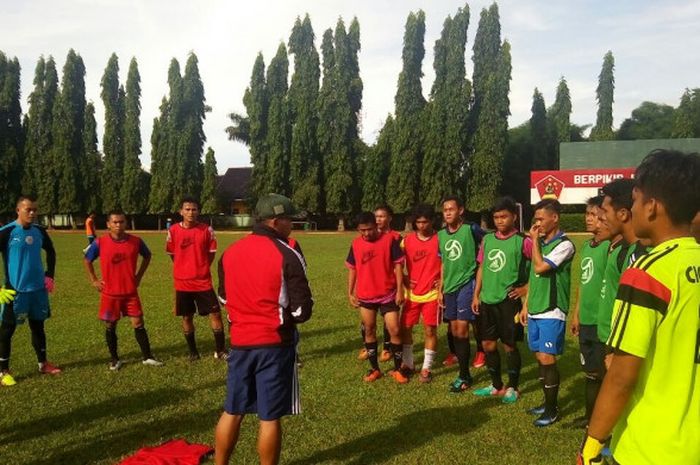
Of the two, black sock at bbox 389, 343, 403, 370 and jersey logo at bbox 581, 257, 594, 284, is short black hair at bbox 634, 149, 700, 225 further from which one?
black sock at bbox 389, 343, 403, 370

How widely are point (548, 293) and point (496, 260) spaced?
82cm

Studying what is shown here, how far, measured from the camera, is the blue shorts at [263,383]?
163 inches

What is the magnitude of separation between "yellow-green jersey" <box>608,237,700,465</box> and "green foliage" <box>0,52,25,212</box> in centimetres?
6340

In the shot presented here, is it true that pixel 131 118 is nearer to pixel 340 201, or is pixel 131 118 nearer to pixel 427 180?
pixel 340 201

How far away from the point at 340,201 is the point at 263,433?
47.8 meters

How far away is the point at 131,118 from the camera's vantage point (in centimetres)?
5719

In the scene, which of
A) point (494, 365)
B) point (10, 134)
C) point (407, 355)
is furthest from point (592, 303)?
point (10, 134)

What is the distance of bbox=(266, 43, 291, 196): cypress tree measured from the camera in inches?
2099

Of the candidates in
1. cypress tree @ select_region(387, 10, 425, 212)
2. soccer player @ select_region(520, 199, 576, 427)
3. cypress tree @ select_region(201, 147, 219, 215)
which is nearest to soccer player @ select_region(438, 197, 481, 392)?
soccer player @ select_region(520, 199, 576, 427)

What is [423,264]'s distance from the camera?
24.5ft

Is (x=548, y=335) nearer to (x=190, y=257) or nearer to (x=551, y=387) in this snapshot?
(x=551, y=387)

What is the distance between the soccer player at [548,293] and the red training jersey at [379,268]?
6.45ft

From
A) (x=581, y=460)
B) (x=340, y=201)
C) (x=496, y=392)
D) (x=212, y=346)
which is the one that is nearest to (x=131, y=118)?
(x=340, y=201)

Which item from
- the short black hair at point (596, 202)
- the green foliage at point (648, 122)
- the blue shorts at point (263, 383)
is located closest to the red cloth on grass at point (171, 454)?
the blue shorts at point (263, 383)
